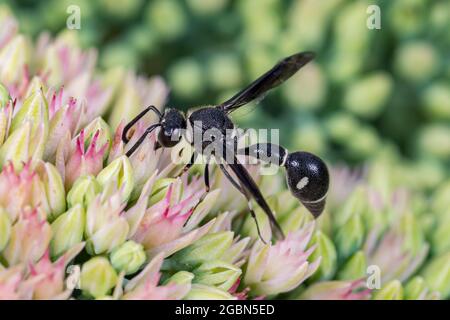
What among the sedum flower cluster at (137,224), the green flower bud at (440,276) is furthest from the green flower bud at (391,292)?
the green flower bud at (440,276)

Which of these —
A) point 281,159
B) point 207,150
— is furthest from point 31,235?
point 281,159

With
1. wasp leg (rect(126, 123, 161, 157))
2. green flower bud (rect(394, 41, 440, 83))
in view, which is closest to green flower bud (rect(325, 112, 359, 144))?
green flower bud (rect(394, 41, 440, 83))

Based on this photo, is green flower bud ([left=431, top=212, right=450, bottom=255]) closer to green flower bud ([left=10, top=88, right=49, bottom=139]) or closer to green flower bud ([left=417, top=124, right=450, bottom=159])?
green flower bud ([left=417, top=124, right=450, bottom=159])

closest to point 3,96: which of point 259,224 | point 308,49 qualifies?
point 259,224

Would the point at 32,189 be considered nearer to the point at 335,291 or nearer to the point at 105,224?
the point at 105,224
